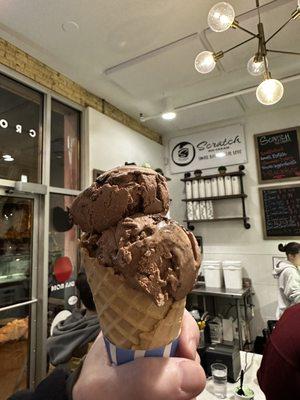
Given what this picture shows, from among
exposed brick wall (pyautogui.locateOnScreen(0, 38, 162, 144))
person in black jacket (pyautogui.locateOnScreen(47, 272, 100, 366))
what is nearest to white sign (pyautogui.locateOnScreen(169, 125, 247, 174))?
exposed brick wall (pyautogui.locateOnScreen(0, 38, 162, 144))

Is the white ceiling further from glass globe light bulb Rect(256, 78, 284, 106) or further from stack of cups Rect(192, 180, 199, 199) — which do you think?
stack of cups Rect(192, 180, 199, 199)

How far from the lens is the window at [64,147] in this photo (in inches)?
117

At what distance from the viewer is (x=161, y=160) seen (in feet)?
16.1

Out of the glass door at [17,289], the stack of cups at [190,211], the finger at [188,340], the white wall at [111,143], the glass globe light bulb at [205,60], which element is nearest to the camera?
the finger at [188,340]

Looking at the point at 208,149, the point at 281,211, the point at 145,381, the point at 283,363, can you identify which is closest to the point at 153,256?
the point at 145,381

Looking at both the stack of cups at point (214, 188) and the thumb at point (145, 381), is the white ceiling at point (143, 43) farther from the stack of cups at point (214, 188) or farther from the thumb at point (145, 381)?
the thumb at point (145, 381)

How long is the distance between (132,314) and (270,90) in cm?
165

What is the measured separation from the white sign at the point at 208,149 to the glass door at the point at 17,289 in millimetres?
2855

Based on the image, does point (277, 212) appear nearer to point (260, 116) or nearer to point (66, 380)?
point (260, 116)

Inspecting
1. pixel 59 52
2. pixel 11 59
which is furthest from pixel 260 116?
pixel 11 59

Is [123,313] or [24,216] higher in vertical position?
[24,216]

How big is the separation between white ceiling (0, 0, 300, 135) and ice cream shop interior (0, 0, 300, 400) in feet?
0.05

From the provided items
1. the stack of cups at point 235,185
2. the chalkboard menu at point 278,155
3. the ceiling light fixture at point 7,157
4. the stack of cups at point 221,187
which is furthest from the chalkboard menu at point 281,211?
the ceiling light fixture at point 7,157

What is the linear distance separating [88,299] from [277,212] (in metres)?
3.24
